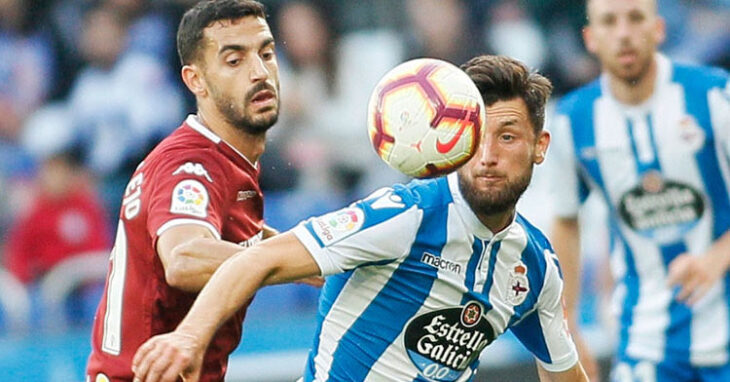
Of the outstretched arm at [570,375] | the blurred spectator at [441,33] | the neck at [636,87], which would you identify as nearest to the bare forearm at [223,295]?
the outstretched arm at [570,375]

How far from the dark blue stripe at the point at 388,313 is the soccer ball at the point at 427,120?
0.24 metres

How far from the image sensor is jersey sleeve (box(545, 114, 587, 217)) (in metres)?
6.83

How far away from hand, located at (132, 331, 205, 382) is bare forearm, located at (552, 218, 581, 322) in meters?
3.24

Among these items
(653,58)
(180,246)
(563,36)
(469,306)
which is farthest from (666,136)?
(563,36)

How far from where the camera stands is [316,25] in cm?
1191

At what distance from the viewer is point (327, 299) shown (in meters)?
4.87

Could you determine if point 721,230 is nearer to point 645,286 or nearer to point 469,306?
point 645,286

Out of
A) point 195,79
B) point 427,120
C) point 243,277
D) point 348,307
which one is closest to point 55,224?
point 195,79

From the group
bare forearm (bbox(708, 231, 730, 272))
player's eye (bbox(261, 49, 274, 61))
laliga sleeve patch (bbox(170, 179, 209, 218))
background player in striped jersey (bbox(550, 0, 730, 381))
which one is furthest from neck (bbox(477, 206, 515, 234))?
background player in striped jersey (bbox(550, 0, 730, 381))

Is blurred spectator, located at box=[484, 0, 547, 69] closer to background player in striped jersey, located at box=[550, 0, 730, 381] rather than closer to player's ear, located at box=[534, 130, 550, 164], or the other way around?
background player in striped jersey, located at box=[550, 0, 730, 381]

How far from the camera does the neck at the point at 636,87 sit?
263 inches

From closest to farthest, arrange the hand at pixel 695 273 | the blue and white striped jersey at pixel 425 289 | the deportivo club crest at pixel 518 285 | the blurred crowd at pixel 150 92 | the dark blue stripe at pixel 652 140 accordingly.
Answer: the blue and white striped jersey at pixel 425 289 < the deportivo club crest at pixel 518 285 < the hand at pixel 695 273 < the dark blue stripe at pixel 652 140 < the blurred crowd at pixel 150 92

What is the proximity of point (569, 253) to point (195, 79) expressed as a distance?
7.69 ft

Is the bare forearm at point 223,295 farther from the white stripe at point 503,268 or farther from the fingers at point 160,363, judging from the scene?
the white stripe at point 503,268
